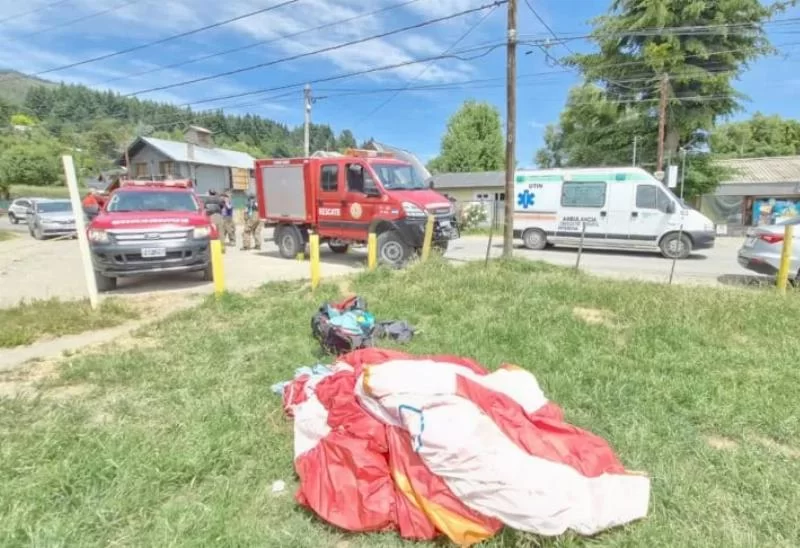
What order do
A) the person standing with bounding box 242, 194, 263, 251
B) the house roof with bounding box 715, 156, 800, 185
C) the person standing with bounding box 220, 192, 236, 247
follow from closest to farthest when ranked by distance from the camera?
the person standing with bounding box 242, 194, 263, 251 < the person standing with bounding box 220, 192, 236, 247 < the house roof with bounding box 715, 156, 800, 185

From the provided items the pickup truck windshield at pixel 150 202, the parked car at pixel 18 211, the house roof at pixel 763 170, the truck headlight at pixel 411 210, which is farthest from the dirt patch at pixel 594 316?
the parked car at pixel 18 211

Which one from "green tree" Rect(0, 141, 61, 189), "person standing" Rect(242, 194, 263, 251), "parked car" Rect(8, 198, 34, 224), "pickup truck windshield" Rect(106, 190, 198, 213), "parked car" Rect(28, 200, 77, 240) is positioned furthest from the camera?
"green tree" Rect(0, 141, 61, 189)

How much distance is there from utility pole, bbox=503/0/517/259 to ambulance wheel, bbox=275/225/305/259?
5.37 metres

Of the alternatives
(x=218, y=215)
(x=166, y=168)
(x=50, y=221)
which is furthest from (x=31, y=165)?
(x=218, y=215)

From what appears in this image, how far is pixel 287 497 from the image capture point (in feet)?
8.32

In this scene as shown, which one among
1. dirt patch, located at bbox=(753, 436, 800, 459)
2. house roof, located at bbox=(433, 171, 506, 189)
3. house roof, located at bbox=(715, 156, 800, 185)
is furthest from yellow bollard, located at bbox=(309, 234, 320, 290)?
house roof, located at bbox=(433, 171, 506, 189)

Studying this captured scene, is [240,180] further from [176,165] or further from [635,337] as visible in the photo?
[635,337]

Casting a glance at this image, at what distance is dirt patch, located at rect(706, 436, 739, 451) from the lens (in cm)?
301

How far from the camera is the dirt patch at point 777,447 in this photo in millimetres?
2920

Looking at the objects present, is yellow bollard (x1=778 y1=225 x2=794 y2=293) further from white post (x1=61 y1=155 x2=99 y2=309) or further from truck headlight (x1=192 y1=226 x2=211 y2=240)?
white post (x1=61 y1=155 x2=99 y2=309)

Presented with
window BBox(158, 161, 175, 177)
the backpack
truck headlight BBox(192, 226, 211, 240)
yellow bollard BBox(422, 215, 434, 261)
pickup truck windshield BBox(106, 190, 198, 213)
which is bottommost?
the backpack

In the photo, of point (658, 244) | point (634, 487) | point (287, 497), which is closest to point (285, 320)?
point (287, 497)

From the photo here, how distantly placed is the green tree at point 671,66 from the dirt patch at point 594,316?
18823 millimetres

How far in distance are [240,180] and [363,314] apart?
44476mm
